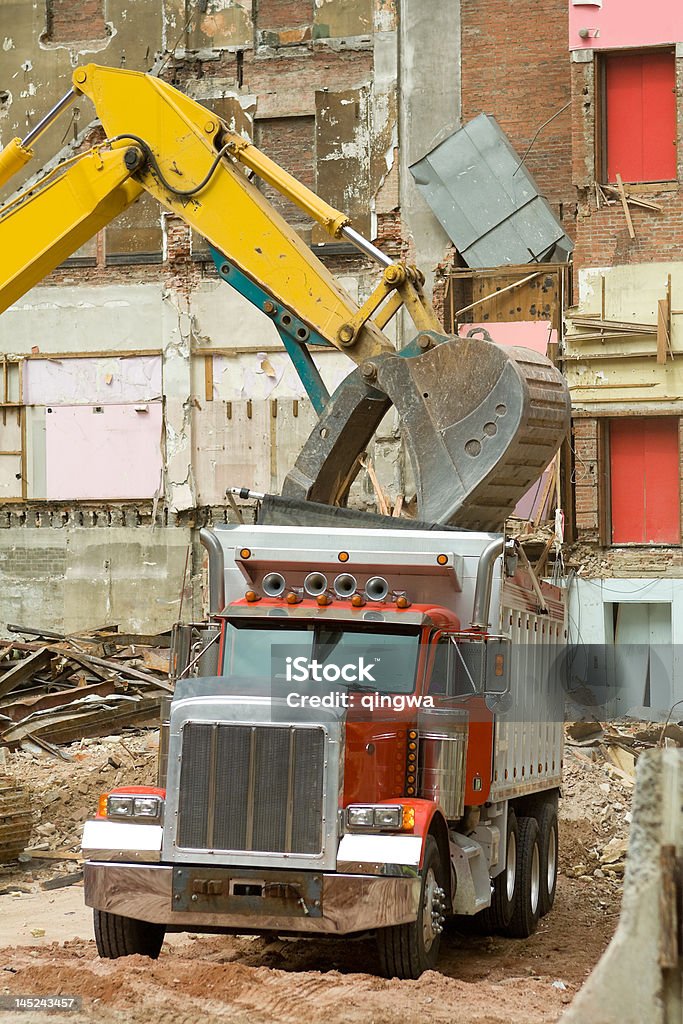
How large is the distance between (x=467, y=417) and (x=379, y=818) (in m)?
3.93

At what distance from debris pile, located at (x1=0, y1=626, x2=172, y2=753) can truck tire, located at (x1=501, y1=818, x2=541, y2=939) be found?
27.3 ft

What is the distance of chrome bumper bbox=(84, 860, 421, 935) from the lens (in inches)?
345

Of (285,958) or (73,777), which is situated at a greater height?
(73,777)

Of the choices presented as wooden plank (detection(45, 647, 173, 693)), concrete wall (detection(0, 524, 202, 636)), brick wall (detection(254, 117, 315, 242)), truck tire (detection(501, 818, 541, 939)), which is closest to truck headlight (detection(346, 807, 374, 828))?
truck tire (detection(501, 818, 541, 939))

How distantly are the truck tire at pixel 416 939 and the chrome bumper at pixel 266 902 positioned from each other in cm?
22

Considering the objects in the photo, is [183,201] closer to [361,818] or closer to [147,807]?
[147,807]

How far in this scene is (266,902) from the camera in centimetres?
886

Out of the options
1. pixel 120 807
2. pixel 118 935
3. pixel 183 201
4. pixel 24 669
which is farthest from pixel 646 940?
pixel 24 669

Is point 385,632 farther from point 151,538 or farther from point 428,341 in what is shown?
point 151,538

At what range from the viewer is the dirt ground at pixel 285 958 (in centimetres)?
805

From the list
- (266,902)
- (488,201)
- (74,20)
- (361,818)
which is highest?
(74,20)

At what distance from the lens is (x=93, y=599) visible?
30484 millimetres

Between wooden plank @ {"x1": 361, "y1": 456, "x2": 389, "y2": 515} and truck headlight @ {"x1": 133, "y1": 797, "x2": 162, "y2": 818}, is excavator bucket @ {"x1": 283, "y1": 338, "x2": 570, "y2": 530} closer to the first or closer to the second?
truck headlight @ {"x1": 133, "y1": 797, "x2": 162, "y2": 818}

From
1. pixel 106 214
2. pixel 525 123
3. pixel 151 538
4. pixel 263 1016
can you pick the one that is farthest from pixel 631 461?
pixel 263 1016
